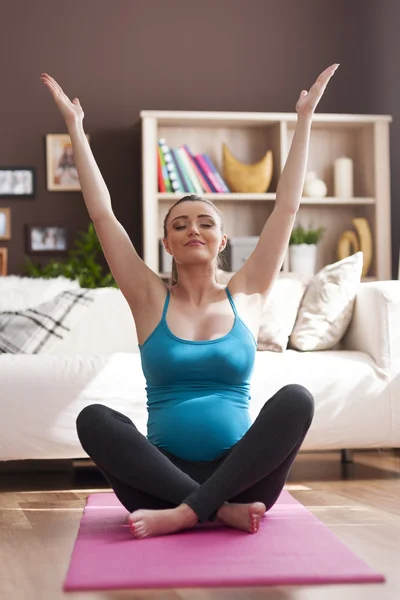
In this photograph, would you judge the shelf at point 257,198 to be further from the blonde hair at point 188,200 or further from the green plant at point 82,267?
the blonde hair at point 188,200

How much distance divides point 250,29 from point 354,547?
12.2ft

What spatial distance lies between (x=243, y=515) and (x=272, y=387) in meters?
1.24

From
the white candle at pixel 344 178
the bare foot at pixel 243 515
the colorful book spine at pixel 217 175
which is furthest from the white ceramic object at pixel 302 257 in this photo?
the bare foot at pixel 243 515

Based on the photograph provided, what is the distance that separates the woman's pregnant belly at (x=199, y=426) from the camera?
2.12 metres

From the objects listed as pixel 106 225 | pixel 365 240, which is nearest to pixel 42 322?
pixel 106 225

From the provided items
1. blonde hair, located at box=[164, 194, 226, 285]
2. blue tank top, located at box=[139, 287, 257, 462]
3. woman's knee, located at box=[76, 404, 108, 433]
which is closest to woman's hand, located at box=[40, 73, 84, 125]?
blonde hair, located at box=[164, 194, 226, 285]

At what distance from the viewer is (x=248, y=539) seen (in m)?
1.93

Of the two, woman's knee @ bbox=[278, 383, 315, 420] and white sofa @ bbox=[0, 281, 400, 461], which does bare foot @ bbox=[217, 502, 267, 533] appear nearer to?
woman's knee @ bbox=[278, 383, 315, 420]

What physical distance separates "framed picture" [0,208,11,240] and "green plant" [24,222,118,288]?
0.18 metres

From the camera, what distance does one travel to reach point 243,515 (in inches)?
78.1

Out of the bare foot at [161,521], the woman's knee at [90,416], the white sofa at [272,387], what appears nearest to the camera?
the bare foot at [161,521]

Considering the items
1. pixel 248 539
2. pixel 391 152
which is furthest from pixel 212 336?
pixel 391 152

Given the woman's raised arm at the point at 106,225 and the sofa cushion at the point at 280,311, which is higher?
the woman's raised arm at the point at 106,225

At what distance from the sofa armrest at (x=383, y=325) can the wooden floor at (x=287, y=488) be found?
0.43 metres
